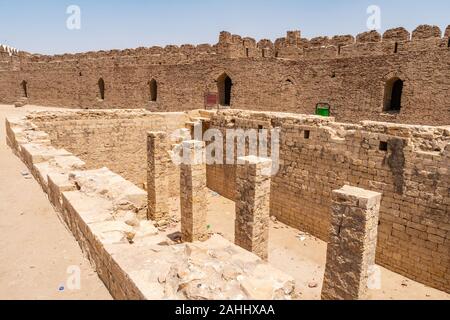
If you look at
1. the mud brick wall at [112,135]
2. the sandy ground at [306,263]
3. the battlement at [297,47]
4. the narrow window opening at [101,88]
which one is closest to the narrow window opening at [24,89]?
the battlement at [297,47]

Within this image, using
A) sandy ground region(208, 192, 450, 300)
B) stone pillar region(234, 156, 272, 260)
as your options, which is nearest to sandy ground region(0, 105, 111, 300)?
stone pillar region(234, 156, 272, 260)

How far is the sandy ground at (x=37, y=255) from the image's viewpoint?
4.03 meters

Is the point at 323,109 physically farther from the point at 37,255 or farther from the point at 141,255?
the point at 37,255

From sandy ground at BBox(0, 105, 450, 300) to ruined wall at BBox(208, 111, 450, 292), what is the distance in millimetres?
519

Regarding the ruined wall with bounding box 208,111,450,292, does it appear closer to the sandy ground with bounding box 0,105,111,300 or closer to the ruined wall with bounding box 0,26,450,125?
the ruined wall with bounding box 0,26,450,125

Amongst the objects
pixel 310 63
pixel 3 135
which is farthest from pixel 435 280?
pixel 3 135

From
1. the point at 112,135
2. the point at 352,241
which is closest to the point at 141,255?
the point at 352,241

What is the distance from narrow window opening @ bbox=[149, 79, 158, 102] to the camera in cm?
2167

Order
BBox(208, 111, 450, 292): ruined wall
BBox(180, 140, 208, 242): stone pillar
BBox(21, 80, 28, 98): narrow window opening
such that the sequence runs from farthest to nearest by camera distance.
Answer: BBox(21, 80, 28, 98): narrow window opening
BBox(180, 140, 208, 242): stone pillar
BBox(208, 111, 450, 292): ruined wall

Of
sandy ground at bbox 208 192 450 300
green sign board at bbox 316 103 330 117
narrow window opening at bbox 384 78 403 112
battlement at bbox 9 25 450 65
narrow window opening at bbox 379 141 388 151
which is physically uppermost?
battlement at bbox 9 25 450 65

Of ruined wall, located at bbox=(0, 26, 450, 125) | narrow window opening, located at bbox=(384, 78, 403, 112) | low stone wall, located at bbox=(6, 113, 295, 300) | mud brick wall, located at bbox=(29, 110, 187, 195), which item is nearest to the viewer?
low stone wall, located at bbox=(6, 113, 295, 300)

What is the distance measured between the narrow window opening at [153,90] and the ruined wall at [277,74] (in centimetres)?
32

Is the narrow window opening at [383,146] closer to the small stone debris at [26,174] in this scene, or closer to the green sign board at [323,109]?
the green sign board at [323,109]
